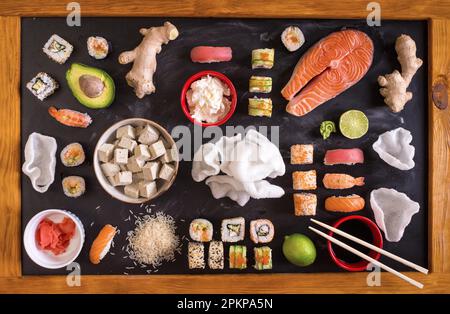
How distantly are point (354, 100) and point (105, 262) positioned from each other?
201 centimetres

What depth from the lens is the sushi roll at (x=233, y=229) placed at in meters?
2.79

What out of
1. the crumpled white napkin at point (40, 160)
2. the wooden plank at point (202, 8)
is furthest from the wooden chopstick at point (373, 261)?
the crumpled white napkin at point (40, 160)

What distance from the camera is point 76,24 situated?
2.77 m

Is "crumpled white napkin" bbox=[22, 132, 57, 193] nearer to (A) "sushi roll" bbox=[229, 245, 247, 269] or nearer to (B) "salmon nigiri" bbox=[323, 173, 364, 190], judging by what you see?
(A) "sushi roll" bbox=[229, 245, 247, 269]

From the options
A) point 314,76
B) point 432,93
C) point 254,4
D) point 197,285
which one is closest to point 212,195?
point 197,285

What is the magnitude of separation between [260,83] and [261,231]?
0.99 meters

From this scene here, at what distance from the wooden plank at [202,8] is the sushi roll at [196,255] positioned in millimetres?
1526

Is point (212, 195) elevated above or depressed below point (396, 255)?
above

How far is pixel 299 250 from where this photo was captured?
8.77 feet

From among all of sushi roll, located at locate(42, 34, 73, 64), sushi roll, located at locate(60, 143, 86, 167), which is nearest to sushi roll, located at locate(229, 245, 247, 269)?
sushi roll, located at locate(60, 143, 86, 167)

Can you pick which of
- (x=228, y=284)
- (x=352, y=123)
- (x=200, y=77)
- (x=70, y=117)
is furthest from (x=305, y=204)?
(x=70, y=117)

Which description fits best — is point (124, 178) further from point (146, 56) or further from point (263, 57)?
point (263, 57)
